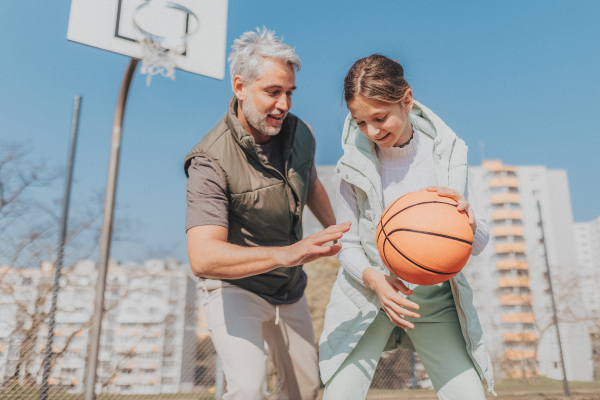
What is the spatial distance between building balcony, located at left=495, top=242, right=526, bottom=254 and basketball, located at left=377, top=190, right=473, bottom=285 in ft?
227

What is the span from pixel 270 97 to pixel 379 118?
819 millimetres

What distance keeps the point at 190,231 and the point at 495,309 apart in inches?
2244

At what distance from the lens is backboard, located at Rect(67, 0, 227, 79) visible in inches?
192

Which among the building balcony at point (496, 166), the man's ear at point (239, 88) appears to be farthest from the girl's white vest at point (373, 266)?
the building balcony at point (496, 166)

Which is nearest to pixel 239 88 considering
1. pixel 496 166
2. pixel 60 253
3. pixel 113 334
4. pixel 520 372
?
pixel 60 253

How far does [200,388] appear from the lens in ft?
28.8

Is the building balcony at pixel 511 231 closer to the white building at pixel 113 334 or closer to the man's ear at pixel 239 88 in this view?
the white building at pixel 113 334

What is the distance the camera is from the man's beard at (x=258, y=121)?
277 centimetres

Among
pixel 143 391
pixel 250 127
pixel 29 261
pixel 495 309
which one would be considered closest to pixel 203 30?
pixel 250 127

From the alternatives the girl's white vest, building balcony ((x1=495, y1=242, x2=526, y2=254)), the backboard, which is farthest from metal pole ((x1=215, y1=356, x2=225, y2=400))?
building balcony ((x1=495, y1=242, x2=526, y2=254))

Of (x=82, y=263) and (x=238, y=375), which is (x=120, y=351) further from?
(x=238, y=375)

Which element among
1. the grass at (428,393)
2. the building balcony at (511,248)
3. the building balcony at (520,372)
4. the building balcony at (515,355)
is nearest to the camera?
the grass at (428,393)

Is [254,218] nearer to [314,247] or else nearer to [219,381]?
[314,247]

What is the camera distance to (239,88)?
2906mm
